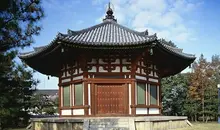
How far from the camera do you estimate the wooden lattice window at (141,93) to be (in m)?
16.5

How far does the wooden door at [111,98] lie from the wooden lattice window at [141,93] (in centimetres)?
98

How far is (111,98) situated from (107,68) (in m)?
1.73

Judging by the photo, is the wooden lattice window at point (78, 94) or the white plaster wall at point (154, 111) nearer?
the wooden lattice window at point (78, 94)

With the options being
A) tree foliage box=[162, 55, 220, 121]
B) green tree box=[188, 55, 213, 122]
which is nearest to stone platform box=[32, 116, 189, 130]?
tree foliage box=[162, 55, 220, 121]

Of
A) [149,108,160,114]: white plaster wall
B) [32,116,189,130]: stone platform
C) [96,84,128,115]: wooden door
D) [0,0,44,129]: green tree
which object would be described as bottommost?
[32,116,189,130]: stone platform

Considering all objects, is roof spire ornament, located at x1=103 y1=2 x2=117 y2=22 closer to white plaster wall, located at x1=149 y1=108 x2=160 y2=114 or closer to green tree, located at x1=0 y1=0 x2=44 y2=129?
white plaster wall, located at x1=149 y1=108 x2=160 y2=114

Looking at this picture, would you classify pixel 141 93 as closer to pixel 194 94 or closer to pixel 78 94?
pixel 78 94

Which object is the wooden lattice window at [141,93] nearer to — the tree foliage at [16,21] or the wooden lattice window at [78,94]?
the wooden lattice window at [78,94]

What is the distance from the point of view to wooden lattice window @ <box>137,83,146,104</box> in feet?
54.0

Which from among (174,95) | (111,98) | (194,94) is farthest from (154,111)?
(194,94)

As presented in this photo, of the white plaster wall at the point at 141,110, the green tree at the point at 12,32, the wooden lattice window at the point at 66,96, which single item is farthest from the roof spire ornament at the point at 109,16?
the green tree at the point at 12,32

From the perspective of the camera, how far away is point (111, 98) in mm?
16094

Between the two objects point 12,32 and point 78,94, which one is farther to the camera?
point 78,94

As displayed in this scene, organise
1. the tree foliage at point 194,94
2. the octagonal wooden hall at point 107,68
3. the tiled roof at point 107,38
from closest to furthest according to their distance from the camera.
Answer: the tiled roof at point 107,38 < the octagonal wooden hall at point 107,68 < the tree foliage at point 194,94
